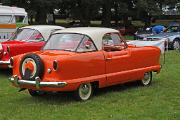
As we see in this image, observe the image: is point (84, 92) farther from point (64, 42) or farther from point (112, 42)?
point (112, 42)

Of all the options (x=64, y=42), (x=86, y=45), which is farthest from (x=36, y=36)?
(x=86, y=45)

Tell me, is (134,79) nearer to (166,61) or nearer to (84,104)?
(84,104)

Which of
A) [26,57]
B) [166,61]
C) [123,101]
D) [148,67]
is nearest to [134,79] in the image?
[148,67]

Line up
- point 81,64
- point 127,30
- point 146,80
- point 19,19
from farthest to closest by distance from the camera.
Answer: point 127,30
point 19,19
point 146,80
point 81,64

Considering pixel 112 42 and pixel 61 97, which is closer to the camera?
pixel 61 97

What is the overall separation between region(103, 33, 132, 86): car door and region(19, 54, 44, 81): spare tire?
5.51 feet

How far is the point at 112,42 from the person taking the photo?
11.1 meters

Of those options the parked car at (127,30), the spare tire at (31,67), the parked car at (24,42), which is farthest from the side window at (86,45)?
the parked car at (127,30)

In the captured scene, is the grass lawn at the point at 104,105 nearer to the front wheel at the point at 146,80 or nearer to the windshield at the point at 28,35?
the front wheel at the point at 146,80

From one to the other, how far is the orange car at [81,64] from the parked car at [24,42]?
3332mm

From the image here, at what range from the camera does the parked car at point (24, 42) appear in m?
13.5

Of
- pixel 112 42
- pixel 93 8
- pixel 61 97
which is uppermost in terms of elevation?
pixel 112 42

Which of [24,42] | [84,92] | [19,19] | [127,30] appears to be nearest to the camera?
[84,92]

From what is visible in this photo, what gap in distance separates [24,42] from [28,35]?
1.65 ft
